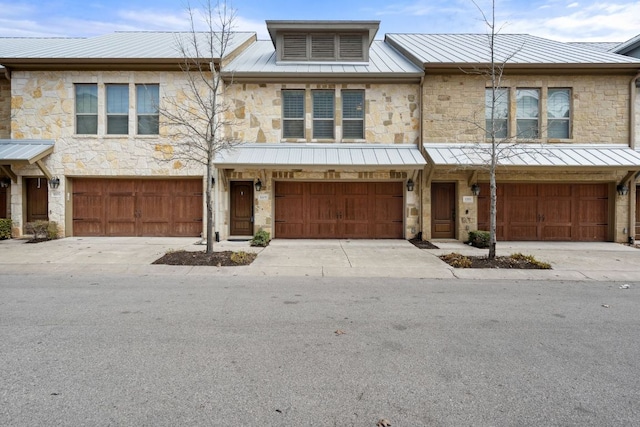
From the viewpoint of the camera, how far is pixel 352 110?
14203mm

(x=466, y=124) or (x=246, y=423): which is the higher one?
(x=466, y=124)

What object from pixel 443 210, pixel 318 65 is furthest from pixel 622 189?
pixel 318 65

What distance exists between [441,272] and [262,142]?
8358 mm

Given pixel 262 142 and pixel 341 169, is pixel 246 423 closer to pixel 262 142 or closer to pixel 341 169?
pixel 341 169

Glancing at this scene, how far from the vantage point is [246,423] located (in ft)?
9.29

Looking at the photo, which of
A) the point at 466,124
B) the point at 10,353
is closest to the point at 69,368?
the point at 10,353

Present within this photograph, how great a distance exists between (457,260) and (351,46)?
9.83 m

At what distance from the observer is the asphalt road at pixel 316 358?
3002mm

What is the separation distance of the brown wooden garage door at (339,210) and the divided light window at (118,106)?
6.21 metres

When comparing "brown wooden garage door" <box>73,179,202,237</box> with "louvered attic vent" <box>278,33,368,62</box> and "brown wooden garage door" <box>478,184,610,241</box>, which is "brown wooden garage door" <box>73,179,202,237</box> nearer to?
"louvered attic vent" <box>278,33,368,62</box>

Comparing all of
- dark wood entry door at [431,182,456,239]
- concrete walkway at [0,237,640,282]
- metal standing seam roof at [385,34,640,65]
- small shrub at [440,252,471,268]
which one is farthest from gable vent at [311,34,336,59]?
small shrub at [440,252,471,268]

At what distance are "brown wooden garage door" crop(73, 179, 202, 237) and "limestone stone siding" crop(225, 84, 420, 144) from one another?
10.3ft

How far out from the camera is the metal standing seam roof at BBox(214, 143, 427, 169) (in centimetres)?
1279

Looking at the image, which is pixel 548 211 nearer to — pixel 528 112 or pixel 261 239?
pixel 528 112
